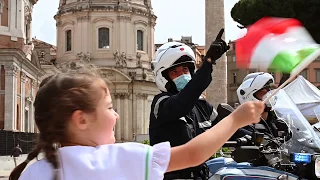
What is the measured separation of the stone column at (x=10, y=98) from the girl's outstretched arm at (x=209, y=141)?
34032 mm

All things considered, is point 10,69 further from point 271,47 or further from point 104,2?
point 271,47

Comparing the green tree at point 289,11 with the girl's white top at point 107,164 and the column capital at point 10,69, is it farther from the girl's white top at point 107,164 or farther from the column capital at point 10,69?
the girl's white top at point 107,164

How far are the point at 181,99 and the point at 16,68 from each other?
33745 millimetres

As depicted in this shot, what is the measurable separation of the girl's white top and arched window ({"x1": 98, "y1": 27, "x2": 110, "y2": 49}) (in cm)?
5262

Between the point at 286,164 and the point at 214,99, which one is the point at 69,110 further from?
the point at 214,99

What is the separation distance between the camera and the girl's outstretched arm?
1870mm

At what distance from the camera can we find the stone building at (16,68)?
34812 mm

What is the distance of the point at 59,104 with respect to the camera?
1.80 m

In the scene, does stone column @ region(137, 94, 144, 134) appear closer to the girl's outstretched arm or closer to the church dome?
the church dome

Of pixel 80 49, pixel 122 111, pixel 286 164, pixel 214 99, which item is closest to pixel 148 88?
pixel 122 111

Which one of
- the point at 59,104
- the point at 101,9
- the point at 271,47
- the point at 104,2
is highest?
the point at 104,2

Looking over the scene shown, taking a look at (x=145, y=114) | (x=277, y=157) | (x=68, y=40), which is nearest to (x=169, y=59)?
(x=277, y=157)

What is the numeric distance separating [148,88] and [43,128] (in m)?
52.6

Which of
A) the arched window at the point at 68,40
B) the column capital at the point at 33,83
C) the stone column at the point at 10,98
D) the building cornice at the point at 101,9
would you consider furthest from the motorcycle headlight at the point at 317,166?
the arched window at the point at 68,40
